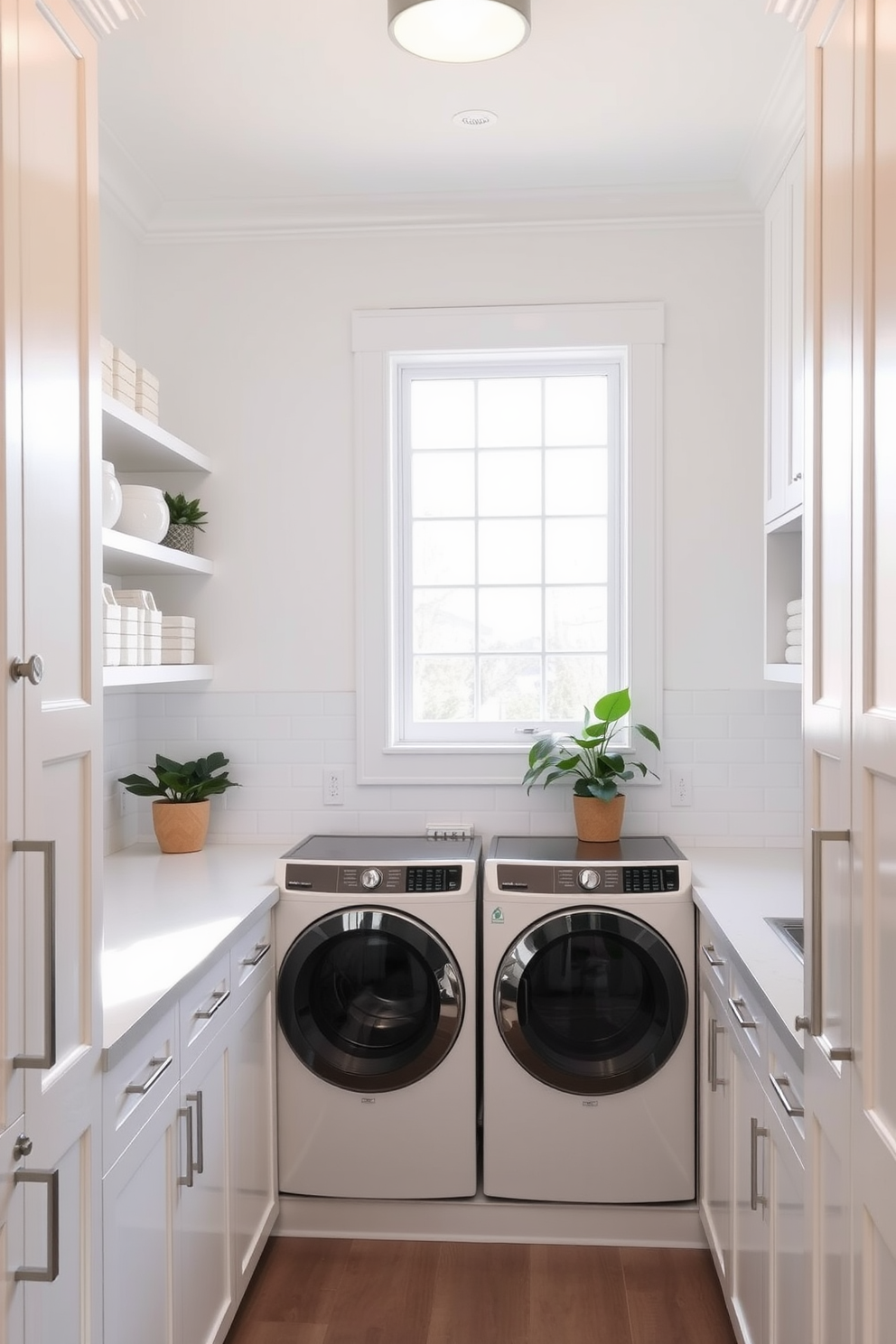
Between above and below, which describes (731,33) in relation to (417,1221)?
above

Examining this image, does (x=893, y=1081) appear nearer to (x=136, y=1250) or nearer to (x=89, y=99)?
(x=136, y=1250)

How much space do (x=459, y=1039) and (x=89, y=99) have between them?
2271mm

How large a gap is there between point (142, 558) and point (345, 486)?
2.54 feet

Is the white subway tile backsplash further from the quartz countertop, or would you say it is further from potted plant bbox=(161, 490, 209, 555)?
potted plant bbox=(161, 490, 209, 555)

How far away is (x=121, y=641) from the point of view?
2.62 metres

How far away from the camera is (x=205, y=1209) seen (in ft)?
7.07

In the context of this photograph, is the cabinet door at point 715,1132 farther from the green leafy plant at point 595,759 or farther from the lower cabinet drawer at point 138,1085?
the lower cabinet drawer at point 138,1085

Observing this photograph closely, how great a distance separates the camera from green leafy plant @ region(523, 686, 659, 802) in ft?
10.1

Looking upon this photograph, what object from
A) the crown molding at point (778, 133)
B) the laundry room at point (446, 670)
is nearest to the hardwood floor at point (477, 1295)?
the laundry room at point (446, 670)

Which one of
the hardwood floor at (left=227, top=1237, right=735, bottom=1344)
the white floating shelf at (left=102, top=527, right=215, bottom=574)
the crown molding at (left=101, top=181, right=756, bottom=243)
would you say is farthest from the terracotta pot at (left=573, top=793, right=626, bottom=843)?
the crown molding at (left=101, top=181, right=756, bottom=243)

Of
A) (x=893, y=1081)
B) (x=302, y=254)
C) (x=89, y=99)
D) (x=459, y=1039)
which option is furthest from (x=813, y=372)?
(x=302, y=254)

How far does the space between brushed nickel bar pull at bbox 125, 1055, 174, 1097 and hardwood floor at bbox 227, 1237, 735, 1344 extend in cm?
97

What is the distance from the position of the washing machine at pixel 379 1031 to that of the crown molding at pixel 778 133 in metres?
2.07

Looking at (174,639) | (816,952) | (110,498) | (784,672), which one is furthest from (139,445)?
(816,952)
